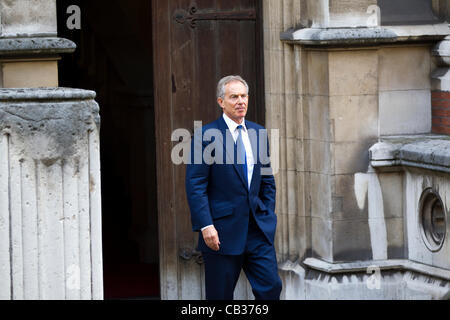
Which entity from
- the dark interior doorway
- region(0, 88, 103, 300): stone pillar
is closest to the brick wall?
the dark interior doorway

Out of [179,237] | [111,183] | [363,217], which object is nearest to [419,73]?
[363,217]

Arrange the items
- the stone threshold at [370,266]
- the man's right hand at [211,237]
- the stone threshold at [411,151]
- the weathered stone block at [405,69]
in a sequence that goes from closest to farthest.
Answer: the man's right hand at [211,237] → the stone threshold at [411,151] → the stone threshold at [370,266] → the weathered stone block at [405,69]

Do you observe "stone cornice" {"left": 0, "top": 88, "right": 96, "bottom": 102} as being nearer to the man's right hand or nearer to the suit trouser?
the man's right hand

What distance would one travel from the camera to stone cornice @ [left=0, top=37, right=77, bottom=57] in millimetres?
6637

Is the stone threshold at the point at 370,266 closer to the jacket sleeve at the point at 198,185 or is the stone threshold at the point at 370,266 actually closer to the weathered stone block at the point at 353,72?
the weathered stone block at the point at 353,72

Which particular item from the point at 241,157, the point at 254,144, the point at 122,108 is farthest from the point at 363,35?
the point at 122,108

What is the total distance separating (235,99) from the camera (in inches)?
242

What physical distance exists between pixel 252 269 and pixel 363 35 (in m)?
1.95

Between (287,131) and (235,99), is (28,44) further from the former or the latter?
(287,131)

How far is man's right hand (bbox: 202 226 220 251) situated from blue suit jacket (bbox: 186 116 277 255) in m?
0.04

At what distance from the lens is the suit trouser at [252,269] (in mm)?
6176

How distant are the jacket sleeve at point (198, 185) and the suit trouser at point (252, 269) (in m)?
0.27

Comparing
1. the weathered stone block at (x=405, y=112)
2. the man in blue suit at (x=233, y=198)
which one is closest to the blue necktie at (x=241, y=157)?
the man in blue suit at (x=233, y=198)

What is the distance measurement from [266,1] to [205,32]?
0.48 meters
